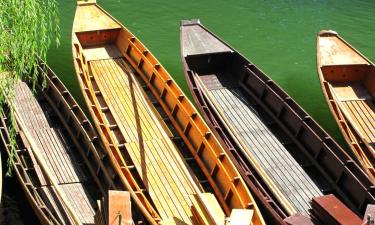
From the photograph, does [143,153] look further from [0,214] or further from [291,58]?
[291,58]

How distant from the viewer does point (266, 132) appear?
72.2 feet

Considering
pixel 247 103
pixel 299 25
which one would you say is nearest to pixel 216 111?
pixel 247 103

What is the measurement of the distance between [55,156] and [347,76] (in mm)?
11391

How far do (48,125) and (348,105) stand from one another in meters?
10.7

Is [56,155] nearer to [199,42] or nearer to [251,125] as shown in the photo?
[251,125]

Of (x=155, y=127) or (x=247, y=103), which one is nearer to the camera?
(x=155, y=127)

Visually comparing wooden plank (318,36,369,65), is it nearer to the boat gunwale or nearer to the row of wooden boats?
the row of wooden boats

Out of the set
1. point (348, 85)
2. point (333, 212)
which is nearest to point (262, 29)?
point (348, 85)

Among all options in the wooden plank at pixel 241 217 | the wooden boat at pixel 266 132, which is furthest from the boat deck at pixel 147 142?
the wooden plank at pixel 241 217

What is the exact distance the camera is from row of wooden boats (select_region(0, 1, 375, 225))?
18.0 m

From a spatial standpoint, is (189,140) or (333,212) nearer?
(333,212)

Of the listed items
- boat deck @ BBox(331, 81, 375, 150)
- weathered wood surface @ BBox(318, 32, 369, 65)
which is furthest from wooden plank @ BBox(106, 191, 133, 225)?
weathered wood surface @ BBox(318, 32, 369, 65)

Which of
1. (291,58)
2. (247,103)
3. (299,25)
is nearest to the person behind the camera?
(247,103)

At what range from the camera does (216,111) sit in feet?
74.1
